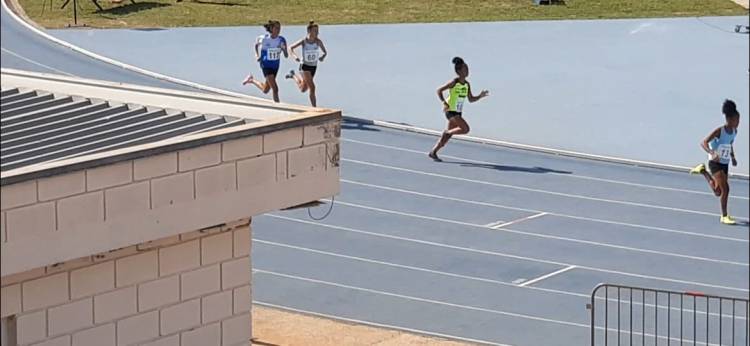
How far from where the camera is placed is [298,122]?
38.5 ft

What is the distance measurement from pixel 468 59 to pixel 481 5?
6499 millimetres

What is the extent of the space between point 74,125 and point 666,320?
5.93m

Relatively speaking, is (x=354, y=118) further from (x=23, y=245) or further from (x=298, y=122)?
(x=23, y=245)

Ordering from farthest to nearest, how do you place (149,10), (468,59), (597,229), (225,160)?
1. (149,10)
2. (468,59)
3. (597,229)
4. (225,160)

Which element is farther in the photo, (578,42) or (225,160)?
(578,42)

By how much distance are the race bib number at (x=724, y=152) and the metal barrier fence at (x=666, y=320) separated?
2173 mm

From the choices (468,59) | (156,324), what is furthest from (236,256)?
(468,59)

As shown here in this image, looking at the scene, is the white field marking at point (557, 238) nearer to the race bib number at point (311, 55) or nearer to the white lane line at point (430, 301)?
the white lane line at point (430, 301)

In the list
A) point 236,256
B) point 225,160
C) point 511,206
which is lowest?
point 511,206

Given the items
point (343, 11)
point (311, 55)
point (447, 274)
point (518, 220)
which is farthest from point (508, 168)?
point (343, 11)

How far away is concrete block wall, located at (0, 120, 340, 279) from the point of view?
10164 mm

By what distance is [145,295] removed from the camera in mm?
11477

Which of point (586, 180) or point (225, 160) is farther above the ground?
point (225, 160)

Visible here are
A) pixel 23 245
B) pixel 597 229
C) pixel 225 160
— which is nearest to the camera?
pixel 23 245
